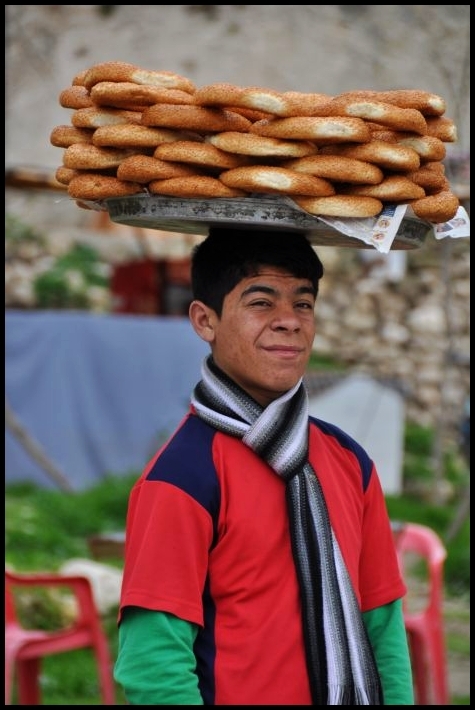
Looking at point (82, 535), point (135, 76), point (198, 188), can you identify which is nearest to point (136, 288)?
point (82, 535)

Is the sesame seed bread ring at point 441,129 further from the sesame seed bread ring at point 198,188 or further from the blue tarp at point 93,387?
the blue tarp at point 93,387

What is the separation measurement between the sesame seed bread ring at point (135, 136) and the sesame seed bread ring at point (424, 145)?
1.38 feet

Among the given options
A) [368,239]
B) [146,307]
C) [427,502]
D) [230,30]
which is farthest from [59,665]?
[230,30]

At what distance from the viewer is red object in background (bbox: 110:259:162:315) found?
1381 centimetres

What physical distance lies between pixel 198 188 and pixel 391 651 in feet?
3.45

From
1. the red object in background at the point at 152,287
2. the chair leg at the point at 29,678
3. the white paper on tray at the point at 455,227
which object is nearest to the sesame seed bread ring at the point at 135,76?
the white paper on tray at the point at 455,227

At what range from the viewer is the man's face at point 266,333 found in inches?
86.1

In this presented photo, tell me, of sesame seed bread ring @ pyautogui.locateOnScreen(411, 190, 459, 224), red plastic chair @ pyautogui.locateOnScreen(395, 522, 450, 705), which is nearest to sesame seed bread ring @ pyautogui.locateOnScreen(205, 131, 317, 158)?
sesame seed bread ring @ pyautogui.locateOnScreen(411, 190, 459, 224)

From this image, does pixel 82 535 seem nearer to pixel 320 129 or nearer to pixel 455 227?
pixel 455 227

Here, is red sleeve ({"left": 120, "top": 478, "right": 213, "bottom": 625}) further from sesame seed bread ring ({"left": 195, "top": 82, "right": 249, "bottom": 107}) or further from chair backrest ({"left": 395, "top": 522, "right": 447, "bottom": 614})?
chair backrest ({"left": 395, "top": 522, "right": 447, "bottom": 614})

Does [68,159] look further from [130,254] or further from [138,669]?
[130,254]

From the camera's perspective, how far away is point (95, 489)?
962cm

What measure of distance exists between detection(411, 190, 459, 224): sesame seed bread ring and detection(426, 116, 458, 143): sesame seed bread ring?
0.44 feet

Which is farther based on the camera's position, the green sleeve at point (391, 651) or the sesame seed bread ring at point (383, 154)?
the green sleeve at point (391, 651)
